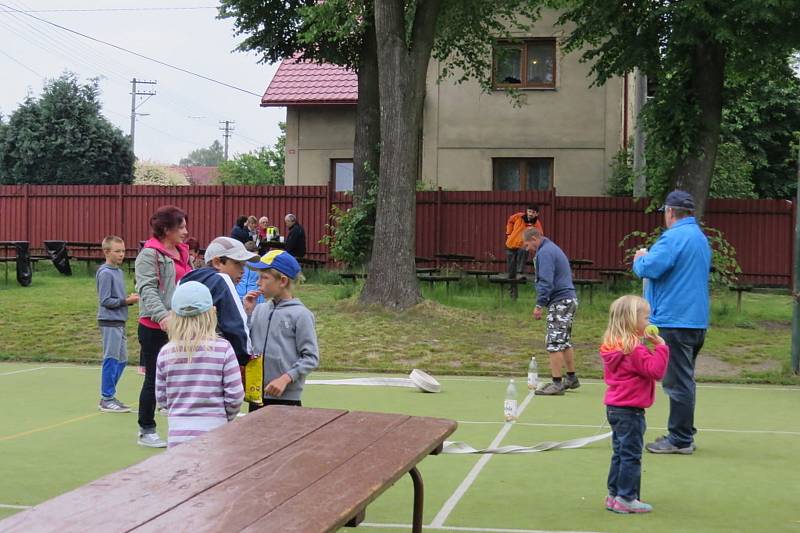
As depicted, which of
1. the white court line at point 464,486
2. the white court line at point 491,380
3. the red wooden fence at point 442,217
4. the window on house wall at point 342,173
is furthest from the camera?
the window on house wall at point 342,173

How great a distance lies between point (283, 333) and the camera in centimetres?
→ 711

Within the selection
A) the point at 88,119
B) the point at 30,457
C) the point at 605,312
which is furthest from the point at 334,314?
the point at 88,119

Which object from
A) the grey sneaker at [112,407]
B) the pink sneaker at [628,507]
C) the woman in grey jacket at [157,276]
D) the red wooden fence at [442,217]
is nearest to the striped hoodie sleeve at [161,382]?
the woman in grey jacket at [157,276]

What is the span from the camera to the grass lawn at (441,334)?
16188mm

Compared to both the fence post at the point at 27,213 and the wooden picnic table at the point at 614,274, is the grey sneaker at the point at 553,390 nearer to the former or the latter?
the wooden picnic table at the point at 614,274

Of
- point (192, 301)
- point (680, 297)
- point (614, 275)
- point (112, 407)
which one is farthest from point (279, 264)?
point (614, 275)

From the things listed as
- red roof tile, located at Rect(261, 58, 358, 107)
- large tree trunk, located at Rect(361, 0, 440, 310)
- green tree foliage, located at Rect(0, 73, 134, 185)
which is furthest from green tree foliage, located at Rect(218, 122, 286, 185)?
large tree trunk, located at Rect(361, 0, 440, 310)

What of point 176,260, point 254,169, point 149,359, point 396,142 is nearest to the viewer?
point 176,260

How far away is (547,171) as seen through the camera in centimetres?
3275

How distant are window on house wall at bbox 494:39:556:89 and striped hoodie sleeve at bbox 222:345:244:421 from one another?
2671 cm

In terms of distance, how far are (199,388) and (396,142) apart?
14.5 meters

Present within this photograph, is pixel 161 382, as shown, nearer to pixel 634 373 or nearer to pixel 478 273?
pixel 634 373

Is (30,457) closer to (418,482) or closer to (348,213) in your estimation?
(418,482)

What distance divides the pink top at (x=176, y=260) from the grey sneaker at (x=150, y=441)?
3.07 feet
